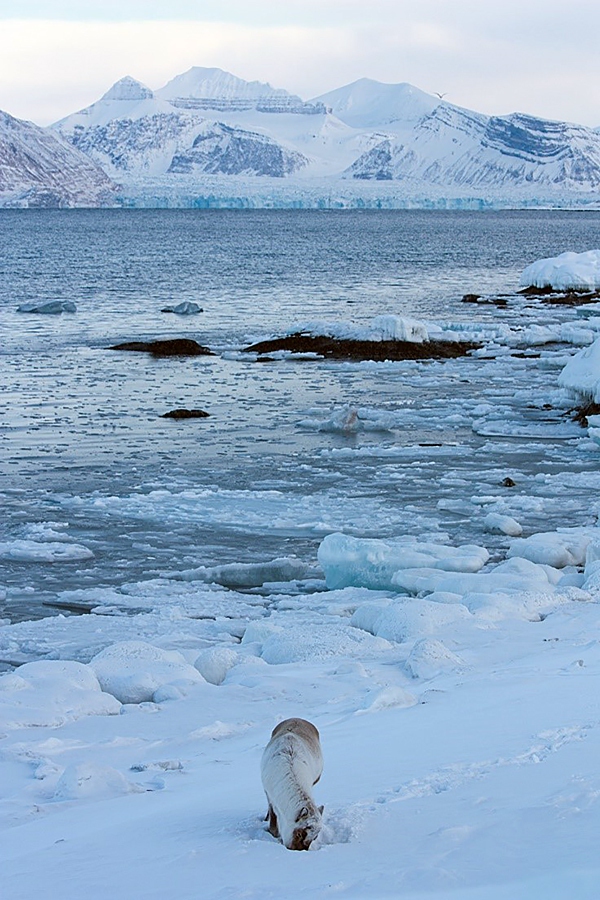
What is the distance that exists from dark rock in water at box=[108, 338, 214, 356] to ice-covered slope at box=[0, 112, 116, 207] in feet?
535

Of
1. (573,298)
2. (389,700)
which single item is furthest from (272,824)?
(573,298)

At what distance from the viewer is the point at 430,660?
735 centimetres

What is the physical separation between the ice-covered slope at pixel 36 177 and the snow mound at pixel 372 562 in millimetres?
181882

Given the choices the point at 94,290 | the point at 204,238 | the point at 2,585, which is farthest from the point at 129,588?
the point at 204,238

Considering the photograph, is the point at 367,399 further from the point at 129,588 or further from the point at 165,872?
the point at 165,872

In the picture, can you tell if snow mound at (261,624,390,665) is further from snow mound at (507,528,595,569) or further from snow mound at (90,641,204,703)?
snow mound at (507,528,595,569)

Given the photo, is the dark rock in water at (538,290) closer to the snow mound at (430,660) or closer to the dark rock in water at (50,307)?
the dark rock in water at (50,307)

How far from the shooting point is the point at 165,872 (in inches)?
157

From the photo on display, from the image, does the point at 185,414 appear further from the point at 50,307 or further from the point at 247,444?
the point at 50,307

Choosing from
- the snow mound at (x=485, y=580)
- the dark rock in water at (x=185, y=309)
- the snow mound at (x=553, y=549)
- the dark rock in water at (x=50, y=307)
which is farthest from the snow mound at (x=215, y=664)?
the dark rock in water at (x=50, y=307)

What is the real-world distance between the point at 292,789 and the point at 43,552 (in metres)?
7.53

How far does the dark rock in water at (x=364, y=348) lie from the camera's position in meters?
26.9

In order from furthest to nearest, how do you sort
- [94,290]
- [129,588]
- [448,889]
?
[94,290] < [129,588] < [448,889]

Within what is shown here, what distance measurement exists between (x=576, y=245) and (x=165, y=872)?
86609 millimetres
